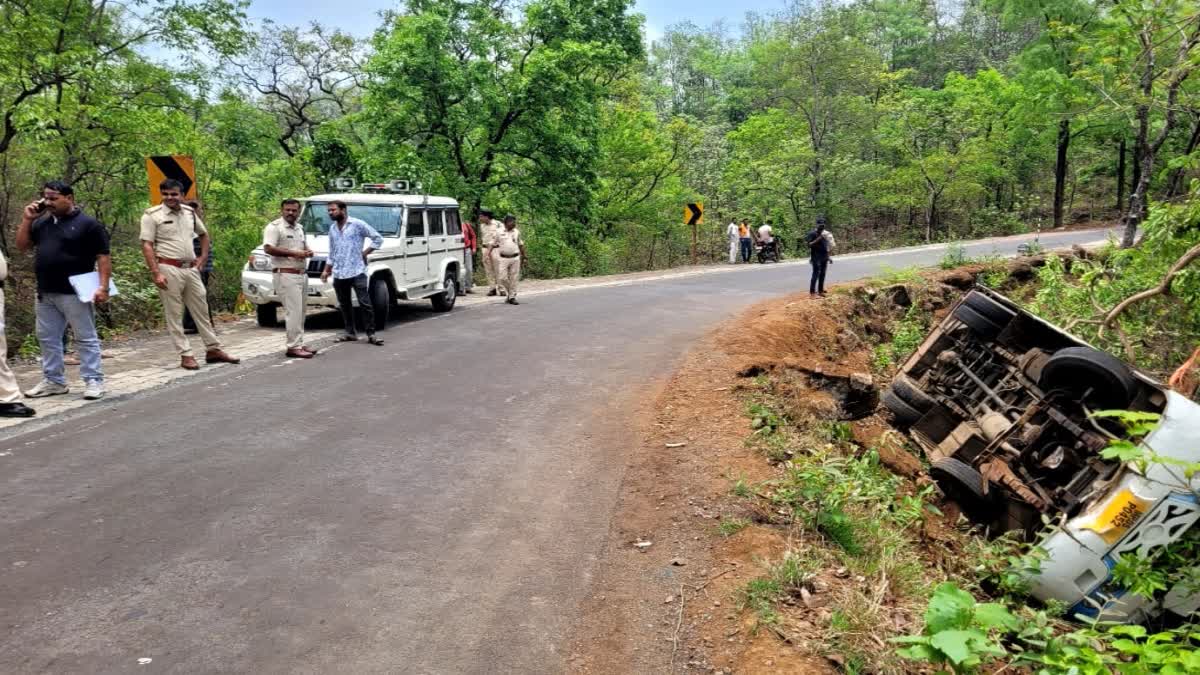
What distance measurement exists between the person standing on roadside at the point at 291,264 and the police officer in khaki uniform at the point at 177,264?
868mm

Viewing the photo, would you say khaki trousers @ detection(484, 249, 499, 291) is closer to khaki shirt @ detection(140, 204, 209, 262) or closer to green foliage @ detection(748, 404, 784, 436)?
khaki shirt @ detection(140, 204, 209, 262)

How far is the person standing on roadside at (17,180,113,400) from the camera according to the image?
658 cm

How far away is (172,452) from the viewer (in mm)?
5578

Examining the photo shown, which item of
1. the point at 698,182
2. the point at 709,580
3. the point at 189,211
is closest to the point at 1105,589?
the point at 709,580

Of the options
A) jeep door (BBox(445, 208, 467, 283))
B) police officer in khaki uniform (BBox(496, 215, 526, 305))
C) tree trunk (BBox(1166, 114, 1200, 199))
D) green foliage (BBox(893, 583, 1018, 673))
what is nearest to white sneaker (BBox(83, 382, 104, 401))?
green foliage (BBox(893, 583, 1018, 673))

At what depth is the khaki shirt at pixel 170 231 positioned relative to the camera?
7855mm

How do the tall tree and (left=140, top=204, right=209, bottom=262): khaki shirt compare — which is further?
the tall tree

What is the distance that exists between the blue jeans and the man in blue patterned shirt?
330cm

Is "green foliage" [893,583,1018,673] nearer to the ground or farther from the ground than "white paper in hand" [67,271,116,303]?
nearer to the ground

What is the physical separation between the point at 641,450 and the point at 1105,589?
3388 mm

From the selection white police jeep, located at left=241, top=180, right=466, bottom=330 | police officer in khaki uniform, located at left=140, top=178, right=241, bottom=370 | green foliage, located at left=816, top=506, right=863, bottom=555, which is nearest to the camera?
green foliage, located at left=816, top=506, right=863, bottom=555

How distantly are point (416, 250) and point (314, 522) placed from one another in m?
8.39

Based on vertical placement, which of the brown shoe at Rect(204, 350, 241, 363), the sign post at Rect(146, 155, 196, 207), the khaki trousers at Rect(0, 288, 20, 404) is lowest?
the brown shoe at Rect(204, 350, 241, 363)

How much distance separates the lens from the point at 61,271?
21.7 feet
